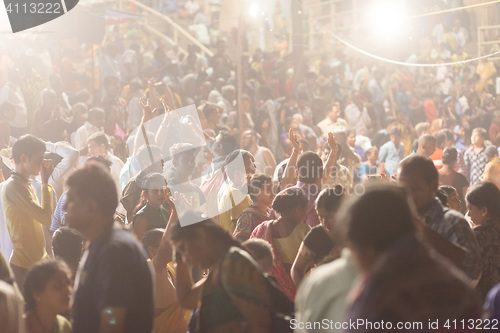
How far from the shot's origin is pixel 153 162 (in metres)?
6.95

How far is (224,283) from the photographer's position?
325 centimetres

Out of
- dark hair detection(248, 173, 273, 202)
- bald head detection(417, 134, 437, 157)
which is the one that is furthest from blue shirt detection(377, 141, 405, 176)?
dark hair detection(248, 173, 273, 202)

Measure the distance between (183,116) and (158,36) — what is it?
37.1 ft

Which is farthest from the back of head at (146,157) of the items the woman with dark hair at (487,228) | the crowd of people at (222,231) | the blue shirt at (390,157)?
the blue shirt at (390,157)

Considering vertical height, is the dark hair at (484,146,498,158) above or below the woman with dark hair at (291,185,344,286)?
below

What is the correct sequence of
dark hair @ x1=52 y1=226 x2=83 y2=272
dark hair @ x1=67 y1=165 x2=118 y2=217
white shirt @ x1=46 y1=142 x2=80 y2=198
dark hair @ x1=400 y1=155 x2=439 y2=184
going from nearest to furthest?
dark hair @ x1=67 y1=165 x2=118 y2=217 → dark hair @ x1=400 y1=155 x2=439 y2=184 → dark hair @ x1=52 y1=226 x2=83 y2=272 → white shirt @ x1=46 y1=142 x2=80 y2=198

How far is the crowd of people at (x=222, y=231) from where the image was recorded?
259 cm

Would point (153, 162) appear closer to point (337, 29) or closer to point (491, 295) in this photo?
point (491, 295)

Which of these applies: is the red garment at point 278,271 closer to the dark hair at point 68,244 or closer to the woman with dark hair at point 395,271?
the dark hair at point 68,244

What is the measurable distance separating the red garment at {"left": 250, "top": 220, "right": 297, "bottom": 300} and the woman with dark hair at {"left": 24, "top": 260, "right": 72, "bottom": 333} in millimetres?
1628

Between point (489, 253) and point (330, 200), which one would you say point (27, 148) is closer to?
point (330, 200)

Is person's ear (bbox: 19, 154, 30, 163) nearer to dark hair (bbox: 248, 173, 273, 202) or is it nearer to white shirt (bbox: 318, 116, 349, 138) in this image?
dark hair (bbox: 248, 173, 273, 202)

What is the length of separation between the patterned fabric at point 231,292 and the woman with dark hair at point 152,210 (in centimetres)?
244

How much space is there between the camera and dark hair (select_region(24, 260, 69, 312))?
3.84m
